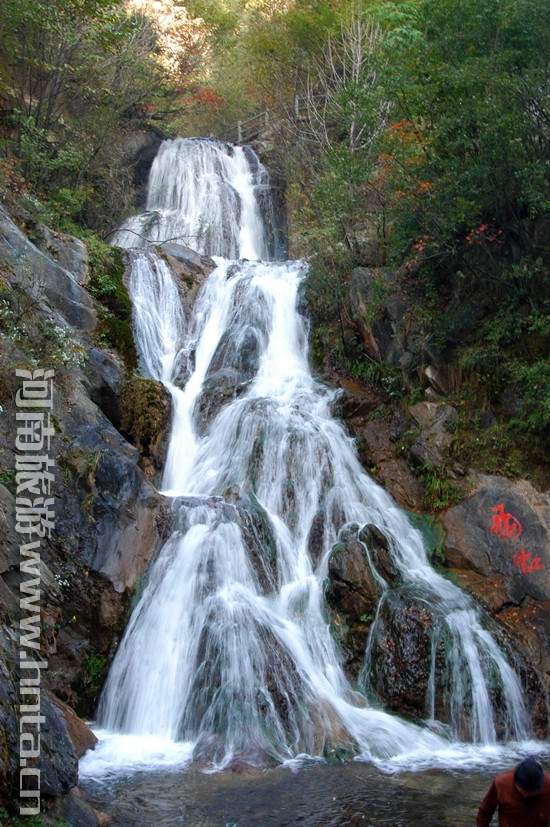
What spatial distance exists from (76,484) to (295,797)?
5290 mm

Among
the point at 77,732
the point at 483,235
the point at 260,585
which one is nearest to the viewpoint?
the point at 77,732

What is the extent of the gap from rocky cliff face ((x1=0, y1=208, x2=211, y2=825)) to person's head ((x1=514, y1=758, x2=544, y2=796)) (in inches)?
154

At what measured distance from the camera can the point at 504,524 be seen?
10164mm

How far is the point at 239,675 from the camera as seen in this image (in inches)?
305

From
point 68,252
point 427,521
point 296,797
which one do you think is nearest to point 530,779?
point 296,797

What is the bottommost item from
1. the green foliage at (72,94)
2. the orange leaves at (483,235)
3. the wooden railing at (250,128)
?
the orange leaves at (483,235)

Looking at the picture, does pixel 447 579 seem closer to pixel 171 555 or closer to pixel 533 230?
pixel 171 555

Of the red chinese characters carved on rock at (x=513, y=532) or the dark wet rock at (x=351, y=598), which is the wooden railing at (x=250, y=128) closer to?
the red chinese characters carved on rock at (x=513, y=532)

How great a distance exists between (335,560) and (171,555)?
8.49 ft

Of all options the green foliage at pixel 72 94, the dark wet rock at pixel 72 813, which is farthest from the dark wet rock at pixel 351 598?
the green foliage at pixel 72 94

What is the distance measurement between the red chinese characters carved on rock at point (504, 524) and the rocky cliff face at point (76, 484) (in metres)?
5.53

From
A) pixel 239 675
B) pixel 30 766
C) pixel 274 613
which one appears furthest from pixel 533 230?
pixel 30 766

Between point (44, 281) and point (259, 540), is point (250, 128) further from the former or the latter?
point (259, 540)

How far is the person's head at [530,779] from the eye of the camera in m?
3.67
